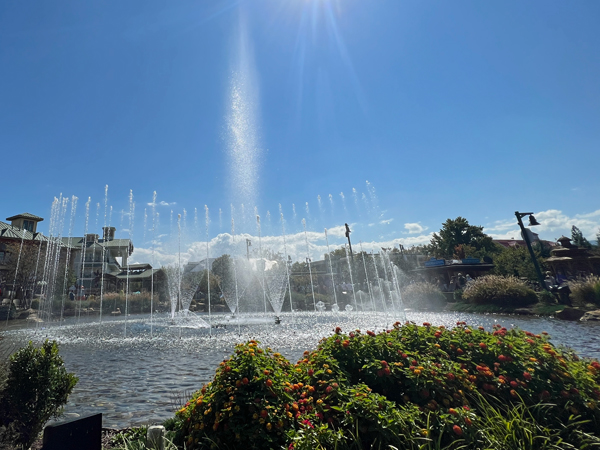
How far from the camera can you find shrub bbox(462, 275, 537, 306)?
20.9 m

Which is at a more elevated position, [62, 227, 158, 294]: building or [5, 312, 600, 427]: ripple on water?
[62, 227, 158, 294]: building

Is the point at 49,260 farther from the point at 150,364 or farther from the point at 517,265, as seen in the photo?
the point at 517,265

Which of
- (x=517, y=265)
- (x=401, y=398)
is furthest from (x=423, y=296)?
(x=401, y=398)

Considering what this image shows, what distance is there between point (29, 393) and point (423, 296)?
106ft

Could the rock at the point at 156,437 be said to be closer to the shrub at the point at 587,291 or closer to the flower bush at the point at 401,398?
the flower bush at the point at 401,398

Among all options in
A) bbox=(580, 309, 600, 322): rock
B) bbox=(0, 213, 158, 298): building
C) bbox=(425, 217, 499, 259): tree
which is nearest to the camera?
bbox=(580, 309, 600, 322): rock

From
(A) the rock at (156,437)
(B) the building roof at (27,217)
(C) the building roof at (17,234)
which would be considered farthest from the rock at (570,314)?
(B) the building roof at (27,217)

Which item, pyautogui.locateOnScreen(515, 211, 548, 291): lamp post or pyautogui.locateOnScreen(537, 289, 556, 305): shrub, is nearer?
pyautogui.locateOnScreen(537, 289, 556, 305): shrub

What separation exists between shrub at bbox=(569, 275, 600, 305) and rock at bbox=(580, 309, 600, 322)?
68.5 inches

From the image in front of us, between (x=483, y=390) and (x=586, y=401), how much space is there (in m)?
1.00

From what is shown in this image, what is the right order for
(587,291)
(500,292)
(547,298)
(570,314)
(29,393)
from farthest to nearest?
(500,292) → (547,298) → (587,291) → (570,314) → (29,393)

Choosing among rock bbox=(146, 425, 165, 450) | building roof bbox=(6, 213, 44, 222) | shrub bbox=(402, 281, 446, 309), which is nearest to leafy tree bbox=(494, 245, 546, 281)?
shrub bbox=(402, 281, 446, 309)

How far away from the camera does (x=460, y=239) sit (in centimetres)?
6569

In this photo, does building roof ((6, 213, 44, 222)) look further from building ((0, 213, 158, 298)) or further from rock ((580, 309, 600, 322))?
rock ((580, 309, 600, 322))
